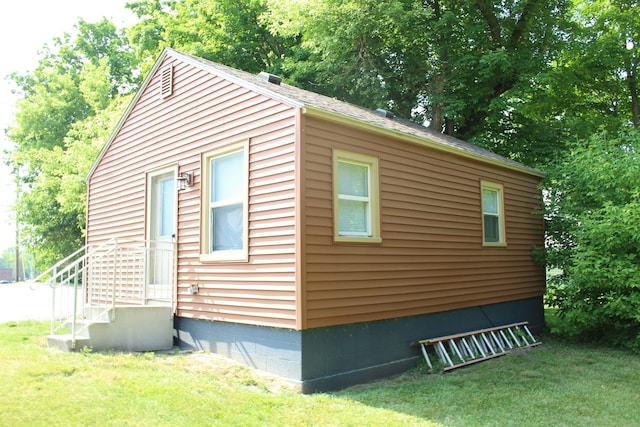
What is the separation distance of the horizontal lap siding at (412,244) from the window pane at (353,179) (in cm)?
24

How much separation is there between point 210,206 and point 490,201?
543 centimetres

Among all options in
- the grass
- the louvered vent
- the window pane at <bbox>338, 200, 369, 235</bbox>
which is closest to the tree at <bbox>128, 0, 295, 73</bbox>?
the louvered vent

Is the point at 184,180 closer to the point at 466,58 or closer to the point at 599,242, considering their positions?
the point at 599,242

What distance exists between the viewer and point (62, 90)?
29.9 metres

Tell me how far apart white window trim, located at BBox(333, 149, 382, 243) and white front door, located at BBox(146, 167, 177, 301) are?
291 cm

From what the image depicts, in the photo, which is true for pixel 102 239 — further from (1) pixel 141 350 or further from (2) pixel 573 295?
(2) pixel 573 295

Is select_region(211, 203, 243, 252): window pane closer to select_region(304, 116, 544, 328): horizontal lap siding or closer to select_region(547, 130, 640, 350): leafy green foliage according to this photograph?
select_region(304, 116, 544, 328): horizontal lap siding

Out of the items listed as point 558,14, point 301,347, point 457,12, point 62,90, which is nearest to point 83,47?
point 62,90

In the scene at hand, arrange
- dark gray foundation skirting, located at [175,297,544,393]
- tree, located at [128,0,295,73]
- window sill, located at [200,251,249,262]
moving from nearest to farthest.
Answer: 1. dark gray foundation skirting, located at [175,297,544,393]
2. window sill, located at [200,251,249,262]
3. tree, located at [128,0,295,73]

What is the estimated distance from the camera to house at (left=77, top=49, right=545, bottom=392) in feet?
19.6

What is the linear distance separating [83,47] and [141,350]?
32097 mm

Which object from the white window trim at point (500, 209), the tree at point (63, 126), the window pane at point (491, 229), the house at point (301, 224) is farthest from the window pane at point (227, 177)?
the tree at point (63, 126)

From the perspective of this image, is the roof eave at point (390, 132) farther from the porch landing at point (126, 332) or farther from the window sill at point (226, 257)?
the porch landing at point (126, 332)

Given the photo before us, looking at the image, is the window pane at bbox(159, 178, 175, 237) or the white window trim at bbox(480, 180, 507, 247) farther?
the white window trim at bbox(480, 180, 507, 247)
